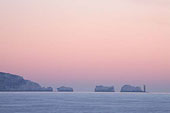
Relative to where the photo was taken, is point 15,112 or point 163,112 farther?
point 163,112

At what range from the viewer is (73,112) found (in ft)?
229

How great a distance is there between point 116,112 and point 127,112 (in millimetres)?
2207

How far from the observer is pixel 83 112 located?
70250 millimetres

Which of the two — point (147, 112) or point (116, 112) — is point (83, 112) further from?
point (147, 112)

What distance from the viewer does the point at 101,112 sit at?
70125 millimetres

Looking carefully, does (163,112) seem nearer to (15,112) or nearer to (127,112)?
(127,112)

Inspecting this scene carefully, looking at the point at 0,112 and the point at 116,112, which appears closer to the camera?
the point at 0,112

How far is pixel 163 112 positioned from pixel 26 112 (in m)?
26.7

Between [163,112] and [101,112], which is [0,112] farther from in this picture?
[163,112]

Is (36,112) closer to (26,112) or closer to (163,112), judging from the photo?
(26,112)

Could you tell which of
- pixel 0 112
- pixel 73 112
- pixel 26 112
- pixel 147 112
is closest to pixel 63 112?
pixel 73 112

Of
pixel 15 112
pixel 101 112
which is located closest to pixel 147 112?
pixel 101 112

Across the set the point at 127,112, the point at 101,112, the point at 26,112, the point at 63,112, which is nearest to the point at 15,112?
the point at 26,112

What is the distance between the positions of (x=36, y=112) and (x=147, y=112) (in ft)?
70.7
